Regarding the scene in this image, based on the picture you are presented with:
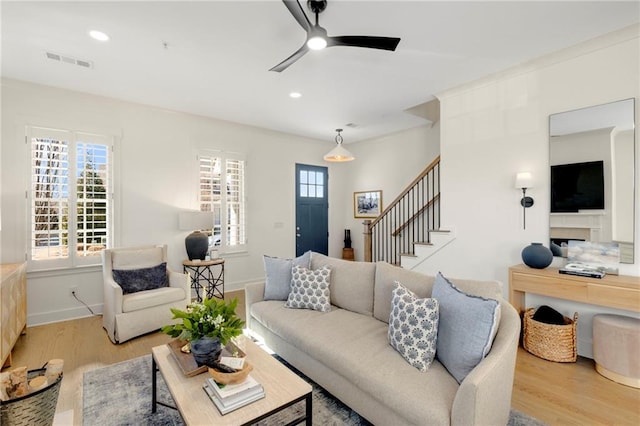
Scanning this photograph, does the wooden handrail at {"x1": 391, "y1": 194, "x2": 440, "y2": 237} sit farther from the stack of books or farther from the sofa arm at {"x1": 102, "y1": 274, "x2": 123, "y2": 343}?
the sofa arm at {"x1": 102, "y1": 274, "x2": 123, "y2": 343}

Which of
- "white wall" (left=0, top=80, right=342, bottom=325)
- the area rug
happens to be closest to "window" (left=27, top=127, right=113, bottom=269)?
"white wall" (left=0, top=80, right=342, bottom=325)

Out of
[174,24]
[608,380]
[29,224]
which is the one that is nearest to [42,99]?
[29,224]

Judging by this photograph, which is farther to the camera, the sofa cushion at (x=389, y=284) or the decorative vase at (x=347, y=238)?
the decorative vase at (x=347, y=238)

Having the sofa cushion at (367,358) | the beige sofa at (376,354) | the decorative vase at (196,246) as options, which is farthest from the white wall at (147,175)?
the sofa cushion at (367,358)

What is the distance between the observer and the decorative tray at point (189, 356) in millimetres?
1798

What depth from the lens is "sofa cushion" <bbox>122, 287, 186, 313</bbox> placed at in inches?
131

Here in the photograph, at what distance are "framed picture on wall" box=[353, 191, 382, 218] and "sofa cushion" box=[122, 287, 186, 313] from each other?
410 cm

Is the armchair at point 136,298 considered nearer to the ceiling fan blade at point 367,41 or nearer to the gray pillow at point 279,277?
the gray pillow at point 279,277

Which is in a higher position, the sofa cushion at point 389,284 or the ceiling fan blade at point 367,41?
the ceiling fan blade at point 367,41

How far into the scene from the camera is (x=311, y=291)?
2912 millimetres

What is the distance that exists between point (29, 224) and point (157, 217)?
1415mm

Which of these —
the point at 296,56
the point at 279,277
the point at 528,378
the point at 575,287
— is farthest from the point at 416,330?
the point at 296,56

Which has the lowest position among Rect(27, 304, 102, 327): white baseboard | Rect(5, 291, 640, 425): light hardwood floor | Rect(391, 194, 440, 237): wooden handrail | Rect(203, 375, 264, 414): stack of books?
Rect(5, 291, 640, 425): light hardwood floor

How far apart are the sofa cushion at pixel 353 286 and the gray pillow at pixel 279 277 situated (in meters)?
0.41
